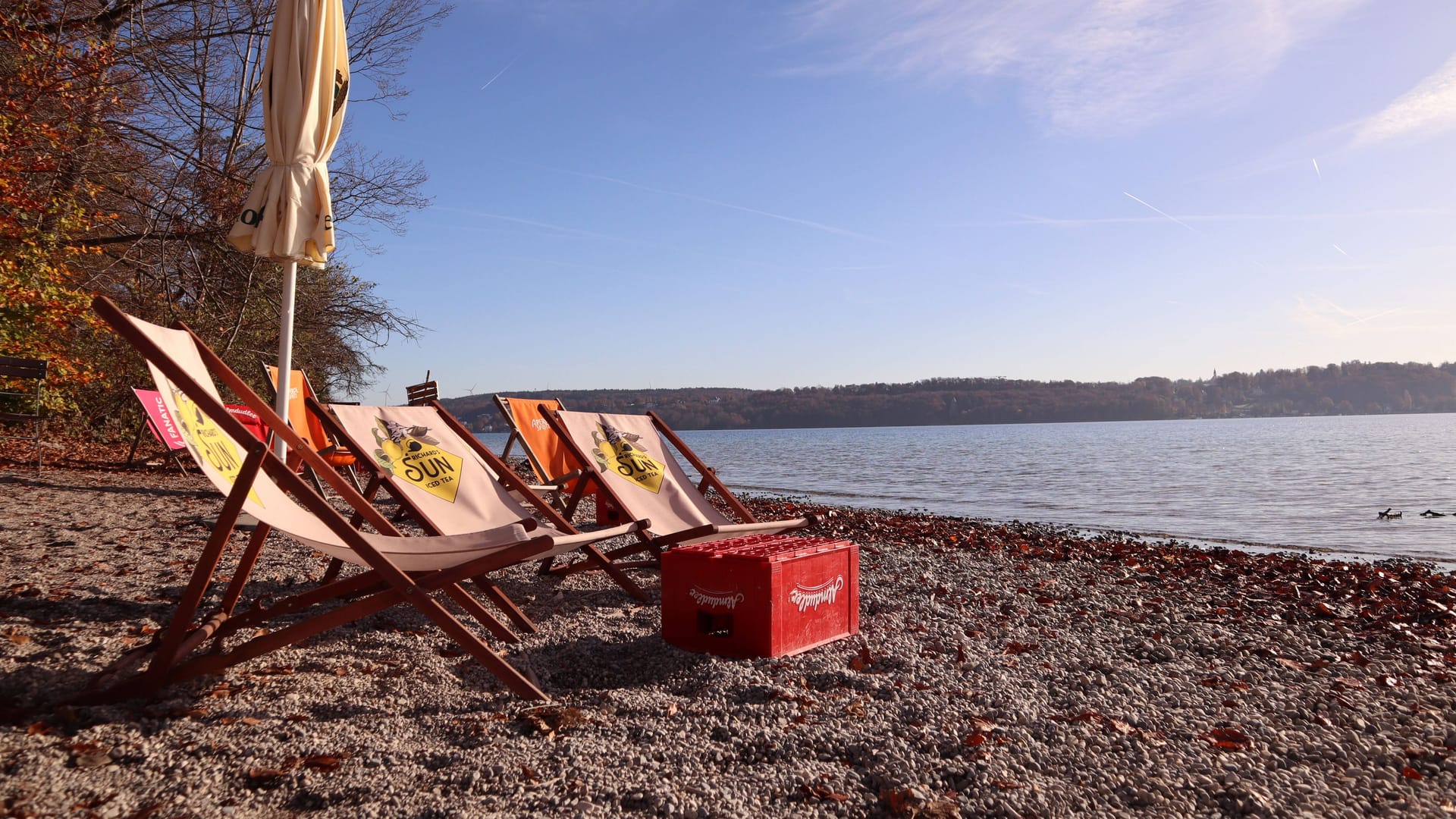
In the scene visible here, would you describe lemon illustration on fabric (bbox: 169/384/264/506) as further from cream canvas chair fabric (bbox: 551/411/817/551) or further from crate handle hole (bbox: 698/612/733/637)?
cream canvas chair fabric (bbox: 551/411/817/551)

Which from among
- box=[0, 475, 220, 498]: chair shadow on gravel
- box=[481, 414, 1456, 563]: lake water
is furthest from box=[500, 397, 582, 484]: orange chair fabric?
box=[481, 414, 1456, 563]: lake water

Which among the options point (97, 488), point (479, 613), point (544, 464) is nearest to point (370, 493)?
point (479, 613)

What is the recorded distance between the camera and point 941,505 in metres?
→ 15.0

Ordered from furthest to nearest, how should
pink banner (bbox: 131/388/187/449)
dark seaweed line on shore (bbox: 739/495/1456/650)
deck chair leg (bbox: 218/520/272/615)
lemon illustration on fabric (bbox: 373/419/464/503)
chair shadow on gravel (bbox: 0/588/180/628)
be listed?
pink banner (bbox: 131/388/187/449) → dark seaweed line on shore (bbox: 739/495/1456/650) → lemon illustration on fabric (bbox: 373/419/464/503) → chair shadow on gravel (bbox: 0/588/180/628) → deck chair leg (bbox: 218/520/272/615)

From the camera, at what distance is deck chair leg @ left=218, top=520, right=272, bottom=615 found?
2680 mm

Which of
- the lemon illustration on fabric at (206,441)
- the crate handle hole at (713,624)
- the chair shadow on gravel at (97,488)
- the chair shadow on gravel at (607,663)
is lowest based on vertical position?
the chair shadow on gravel at (607,663)

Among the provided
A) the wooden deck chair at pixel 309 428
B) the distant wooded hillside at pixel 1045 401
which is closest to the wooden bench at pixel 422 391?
the wooden deck chair at pixel 309 428

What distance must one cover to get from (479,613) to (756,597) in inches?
40.7

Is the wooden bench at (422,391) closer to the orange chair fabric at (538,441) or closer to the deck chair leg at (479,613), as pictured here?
the orange chair fabric at (538,441)

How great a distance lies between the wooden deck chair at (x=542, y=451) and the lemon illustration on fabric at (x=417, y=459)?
8.17 feet

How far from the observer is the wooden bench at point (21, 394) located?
7.25m

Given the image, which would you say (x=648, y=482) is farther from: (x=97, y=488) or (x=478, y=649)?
(x=97, y=488)

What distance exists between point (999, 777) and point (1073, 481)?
19.5m

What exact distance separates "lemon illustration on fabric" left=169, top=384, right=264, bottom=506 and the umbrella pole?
2.22 m
